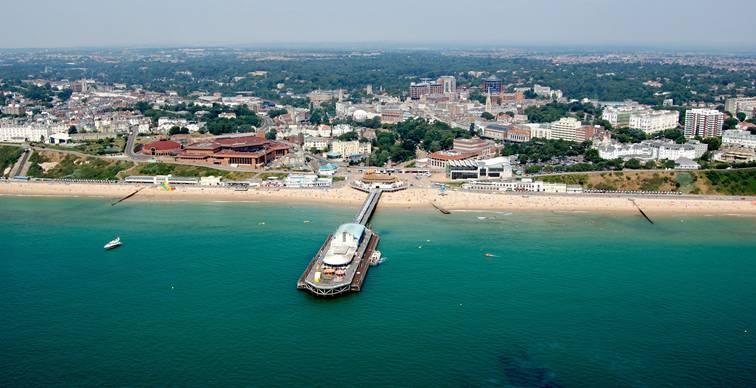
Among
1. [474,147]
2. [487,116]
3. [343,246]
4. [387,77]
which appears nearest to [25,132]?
[474,147]

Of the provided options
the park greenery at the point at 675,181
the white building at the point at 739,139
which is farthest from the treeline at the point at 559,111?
the park greenery at the point at 675,181

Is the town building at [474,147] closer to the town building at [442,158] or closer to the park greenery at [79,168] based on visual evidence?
the town building at [442,158]

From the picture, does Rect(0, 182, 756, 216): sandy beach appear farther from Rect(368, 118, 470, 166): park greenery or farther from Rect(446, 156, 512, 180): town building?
Rect(368, 118, 470, 166): park greenery

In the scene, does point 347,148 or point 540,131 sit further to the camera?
point 540,131

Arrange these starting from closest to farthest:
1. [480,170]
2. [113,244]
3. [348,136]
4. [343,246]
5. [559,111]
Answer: [343,246] < [113,244] < [480,170] < [348,136] < [559,111]

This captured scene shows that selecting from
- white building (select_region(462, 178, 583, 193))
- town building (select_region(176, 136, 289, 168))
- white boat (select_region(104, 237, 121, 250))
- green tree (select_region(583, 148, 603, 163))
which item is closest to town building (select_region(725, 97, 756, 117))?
green tree (select_region(583, 148, 603, 163))

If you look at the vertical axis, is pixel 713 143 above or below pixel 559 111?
above

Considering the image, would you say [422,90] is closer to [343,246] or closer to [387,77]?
[387,77]
